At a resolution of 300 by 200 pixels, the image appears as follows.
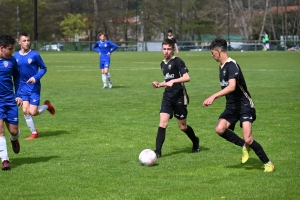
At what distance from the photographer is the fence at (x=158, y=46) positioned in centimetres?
6178

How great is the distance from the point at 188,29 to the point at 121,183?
66.7m

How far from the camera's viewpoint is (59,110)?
15.8 metres

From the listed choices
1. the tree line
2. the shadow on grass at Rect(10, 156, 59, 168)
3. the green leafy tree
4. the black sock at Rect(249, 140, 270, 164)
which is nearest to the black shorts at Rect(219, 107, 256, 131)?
the black sock at Rect(249, 140, 270, 164)

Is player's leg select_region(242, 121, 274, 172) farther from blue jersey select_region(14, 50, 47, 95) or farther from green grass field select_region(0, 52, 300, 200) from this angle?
blue jersey select_region(14, 50, 47, 95)

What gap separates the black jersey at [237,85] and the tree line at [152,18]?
59.8 m

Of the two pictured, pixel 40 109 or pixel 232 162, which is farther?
pixel 40 109

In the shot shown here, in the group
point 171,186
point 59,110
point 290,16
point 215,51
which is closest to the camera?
point 171,186

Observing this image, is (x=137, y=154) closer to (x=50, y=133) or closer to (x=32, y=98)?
(x=32, y=98)

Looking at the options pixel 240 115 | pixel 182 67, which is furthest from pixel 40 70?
pixel 240 115

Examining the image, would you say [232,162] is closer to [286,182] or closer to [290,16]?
[286,182]

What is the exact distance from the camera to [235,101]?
8.40 m

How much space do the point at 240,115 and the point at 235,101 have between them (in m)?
0.21

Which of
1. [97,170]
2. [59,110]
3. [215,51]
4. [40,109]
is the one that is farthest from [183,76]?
[59,110]

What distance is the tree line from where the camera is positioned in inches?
2792
